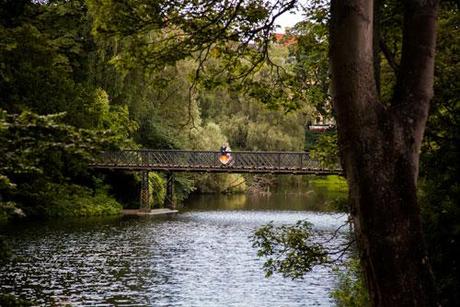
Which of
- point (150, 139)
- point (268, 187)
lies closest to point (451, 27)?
point (150, 139)

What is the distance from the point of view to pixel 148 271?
57.9 ft

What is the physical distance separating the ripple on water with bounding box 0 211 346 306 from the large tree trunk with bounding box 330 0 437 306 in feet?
24.2

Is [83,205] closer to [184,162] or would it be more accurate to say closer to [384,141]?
[184,162]

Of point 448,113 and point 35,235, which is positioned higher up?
point 448,113

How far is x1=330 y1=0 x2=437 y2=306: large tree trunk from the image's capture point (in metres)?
3.60

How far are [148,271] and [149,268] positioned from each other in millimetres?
486

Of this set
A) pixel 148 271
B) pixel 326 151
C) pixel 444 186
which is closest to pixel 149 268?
pixel 148 271

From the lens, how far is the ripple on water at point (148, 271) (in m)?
14.1

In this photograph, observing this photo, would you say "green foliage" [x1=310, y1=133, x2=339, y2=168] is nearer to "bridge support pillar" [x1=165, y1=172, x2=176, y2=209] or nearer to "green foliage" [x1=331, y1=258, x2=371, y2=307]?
"green foliage" [x1=331, y1=258, x2=371, y2=307]

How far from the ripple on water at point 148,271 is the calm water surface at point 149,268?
0.07 ft

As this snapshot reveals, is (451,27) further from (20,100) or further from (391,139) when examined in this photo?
(20,100)

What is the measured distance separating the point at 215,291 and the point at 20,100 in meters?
15.9

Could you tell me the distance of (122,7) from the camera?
6109mm

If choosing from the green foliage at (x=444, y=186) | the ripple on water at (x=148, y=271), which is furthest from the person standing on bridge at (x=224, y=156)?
the green foliage at (x=444, y=186)
